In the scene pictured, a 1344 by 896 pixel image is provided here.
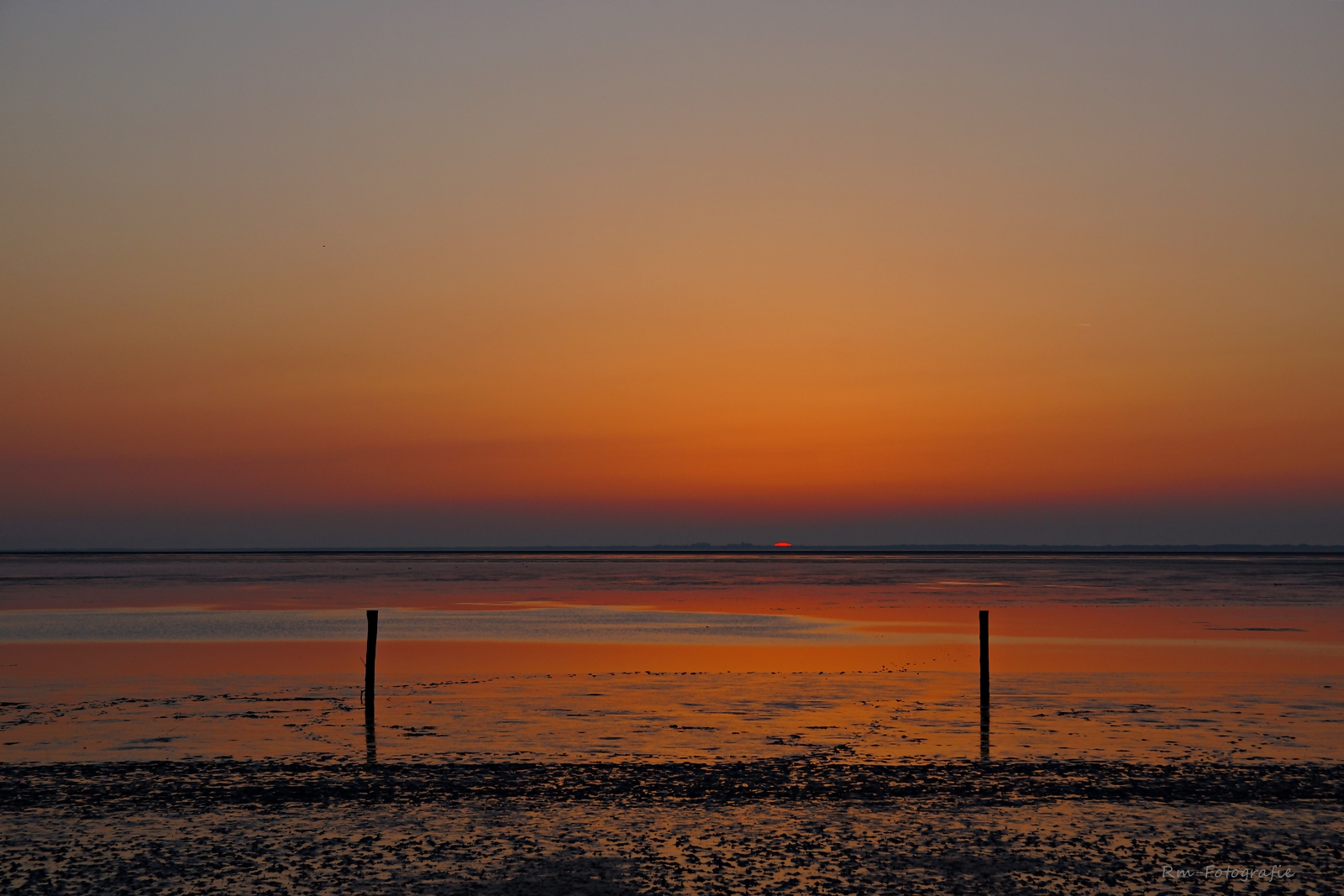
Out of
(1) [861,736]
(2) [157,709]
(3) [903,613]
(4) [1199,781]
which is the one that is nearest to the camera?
(4) [1199,781]

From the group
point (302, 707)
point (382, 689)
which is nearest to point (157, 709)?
point (302, 707)

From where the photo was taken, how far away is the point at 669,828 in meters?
13.8

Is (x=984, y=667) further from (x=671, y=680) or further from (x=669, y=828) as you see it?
(x=669, y=828)

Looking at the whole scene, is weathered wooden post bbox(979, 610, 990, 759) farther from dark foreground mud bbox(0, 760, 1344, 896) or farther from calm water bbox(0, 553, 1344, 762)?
dark foreground mud bbox(0, 760, 1344, 896)

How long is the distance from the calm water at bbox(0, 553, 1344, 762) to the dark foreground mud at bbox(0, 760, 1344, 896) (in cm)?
187

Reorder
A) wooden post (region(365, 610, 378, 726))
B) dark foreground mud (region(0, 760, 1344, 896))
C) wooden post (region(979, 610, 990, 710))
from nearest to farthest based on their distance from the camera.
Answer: dark foreground mud (region(0, 760, 1344, 896)), wooden post (region(365, 610, 378, 726)), wooden post (region(979, 610, 990, 710))

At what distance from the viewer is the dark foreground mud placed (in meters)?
11.6

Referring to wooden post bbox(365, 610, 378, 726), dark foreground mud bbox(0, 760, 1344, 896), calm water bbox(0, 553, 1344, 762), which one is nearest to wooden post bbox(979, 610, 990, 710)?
calm water bbox(0, 553, 1344, 762)

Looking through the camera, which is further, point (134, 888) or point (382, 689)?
point (382, 689)

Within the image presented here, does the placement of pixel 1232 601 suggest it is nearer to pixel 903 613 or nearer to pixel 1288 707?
pixel 903 613

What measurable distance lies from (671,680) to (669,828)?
55.4 feet

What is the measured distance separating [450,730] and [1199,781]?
13.3 metres

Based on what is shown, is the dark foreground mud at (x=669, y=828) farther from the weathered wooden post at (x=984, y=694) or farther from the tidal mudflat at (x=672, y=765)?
the weathered wooden post at (x=984, y=694)

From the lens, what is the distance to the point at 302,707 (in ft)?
82.1
